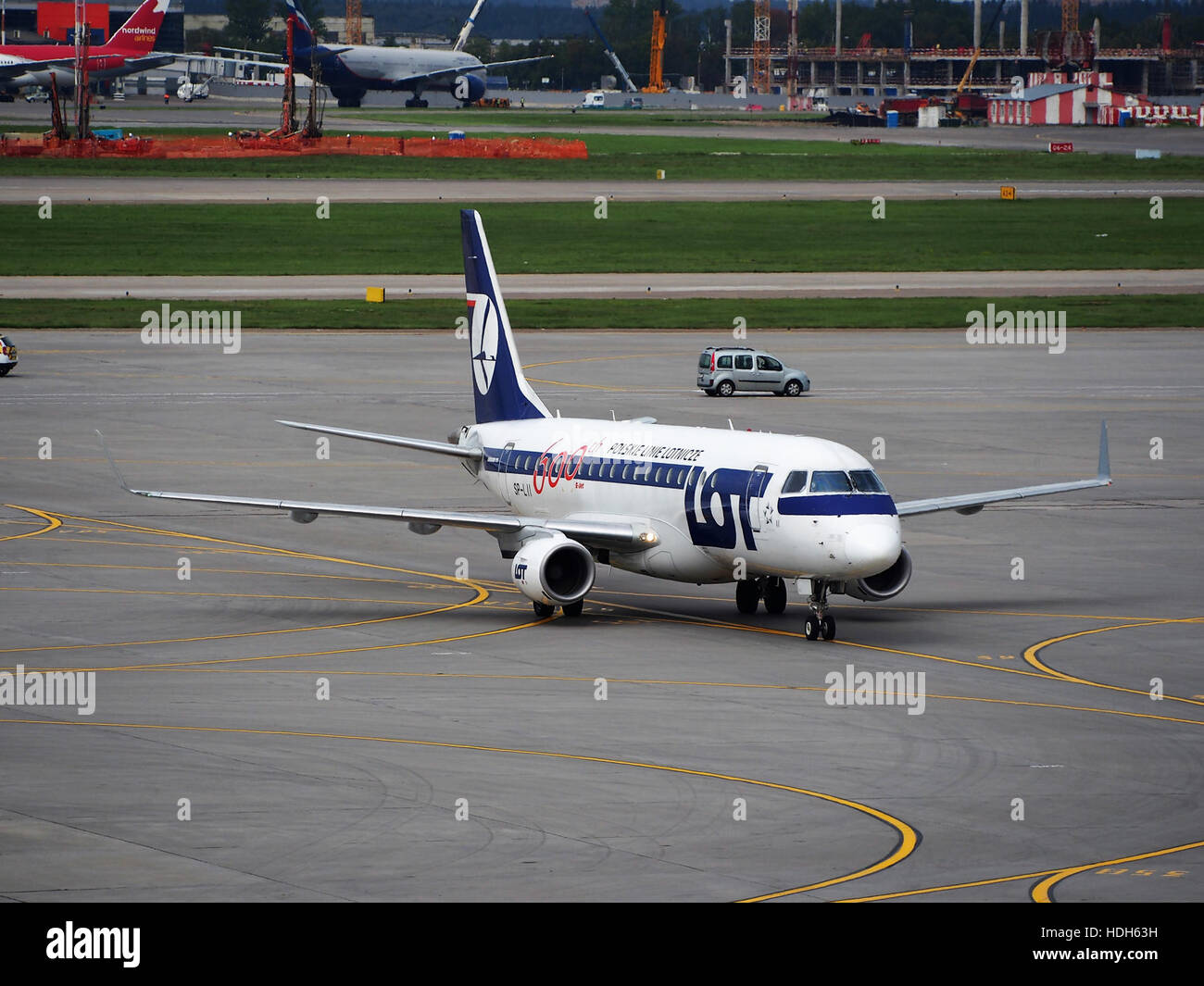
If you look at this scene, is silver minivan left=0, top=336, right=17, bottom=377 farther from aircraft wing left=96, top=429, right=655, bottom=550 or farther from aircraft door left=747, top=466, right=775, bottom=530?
aircraft door left=747, top=466, right=775, bottom=530

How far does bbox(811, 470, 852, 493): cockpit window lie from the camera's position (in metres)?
42.1

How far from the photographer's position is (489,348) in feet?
177

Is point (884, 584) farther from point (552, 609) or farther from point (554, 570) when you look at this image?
point (552, 609)

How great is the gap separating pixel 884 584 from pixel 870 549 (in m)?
3.62

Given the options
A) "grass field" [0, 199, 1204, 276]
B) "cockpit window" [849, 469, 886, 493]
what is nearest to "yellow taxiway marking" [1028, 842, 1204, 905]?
"cockpit window" [849, 469, 886, 493]

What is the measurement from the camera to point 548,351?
99000 mm

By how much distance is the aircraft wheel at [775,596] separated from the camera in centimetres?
4662

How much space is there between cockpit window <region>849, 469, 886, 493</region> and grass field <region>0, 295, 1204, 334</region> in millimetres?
65599

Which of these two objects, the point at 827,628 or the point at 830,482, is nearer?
the point at 830,482

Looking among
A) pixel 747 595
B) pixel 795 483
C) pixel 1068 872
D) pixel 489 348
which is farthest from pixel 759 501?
pixel 1068 872

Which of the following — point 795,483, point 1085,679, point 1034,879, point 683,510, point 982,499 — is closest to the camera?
point 1034,879

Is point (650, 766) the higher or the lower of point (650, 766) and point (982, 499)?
the lower
